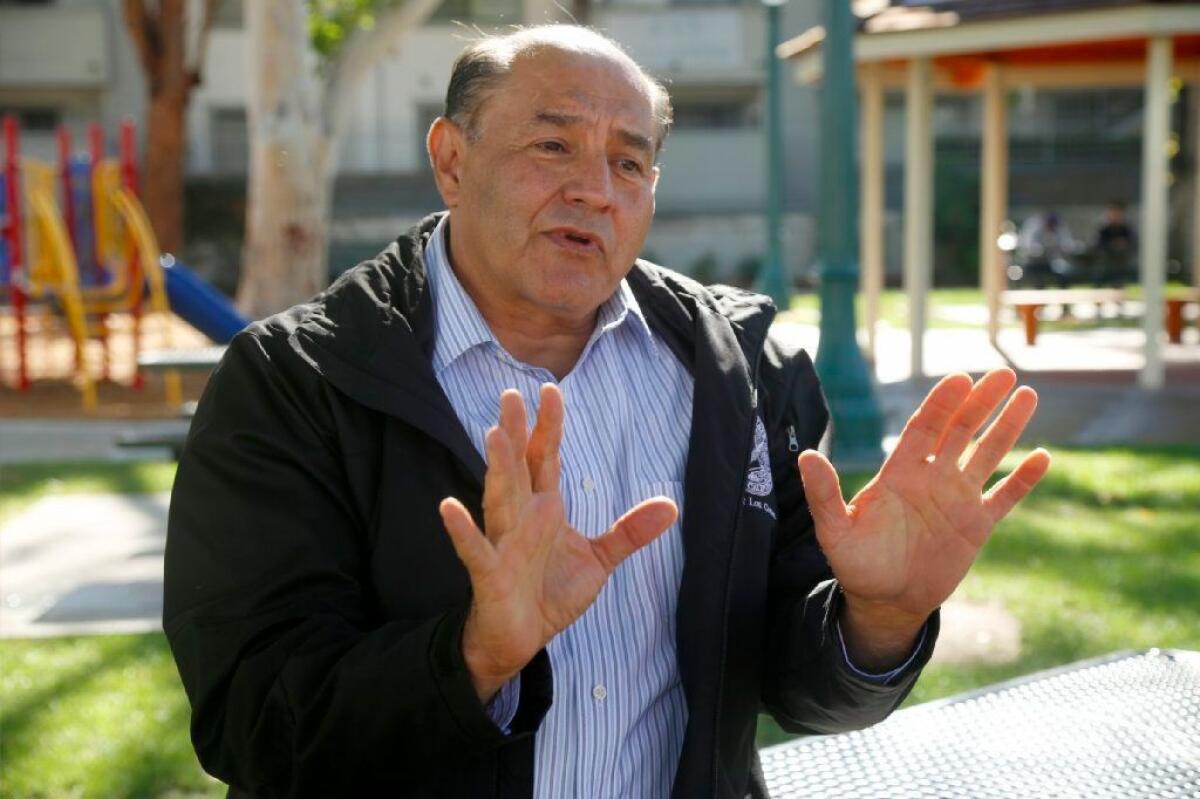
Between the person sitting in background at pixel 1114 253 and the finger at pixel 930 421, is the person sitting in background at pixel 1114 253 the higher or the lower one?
the lower one

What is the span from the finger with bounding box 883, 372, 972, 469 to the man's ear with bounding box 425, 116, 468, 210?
31.5 inches

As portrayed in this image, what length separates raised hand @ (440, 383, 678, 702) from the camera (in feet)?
5.99

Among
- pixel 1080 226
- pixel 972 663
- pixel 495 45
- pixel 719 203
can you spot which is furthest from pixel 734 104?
pixel 495 45

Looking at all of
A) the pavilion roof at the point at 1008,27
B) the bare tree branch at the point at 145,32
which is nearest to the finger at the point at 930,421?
the pavilion roof at the point at 1008,27

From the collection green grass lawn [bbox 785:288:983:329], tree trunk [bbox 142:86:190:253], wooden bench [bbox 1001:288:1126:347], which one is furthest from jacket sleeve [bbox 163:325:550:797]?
tree trunk [bbox 142:86:190:253]

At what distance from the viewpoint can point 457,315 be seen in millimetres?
2334

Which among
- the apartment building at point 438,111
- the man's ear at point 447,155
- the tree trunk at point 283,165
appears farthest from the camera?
the apartment building at point 438,111

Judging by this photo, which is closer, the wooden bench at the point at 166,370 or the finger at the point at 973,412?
the finger at the point at 973,412

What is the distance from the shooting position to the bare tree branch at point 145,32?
22969 mm

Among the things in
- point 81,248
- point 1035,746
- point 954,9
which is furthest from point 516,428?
point 81,248

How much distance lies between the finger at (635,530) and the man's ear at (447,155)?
75cm

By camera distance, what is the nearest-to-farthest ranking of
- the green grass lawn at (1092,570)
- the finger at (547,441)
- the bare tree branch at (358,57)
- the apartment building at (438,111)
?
the finger at (547,441), the green grass lawn at (1092,570), the bare tree branch at (358,57), the apartment building at (438,111)

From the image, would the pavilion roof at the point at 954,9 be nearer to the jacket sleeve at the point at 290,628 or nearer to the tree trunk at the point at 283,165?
the tree trunk at the point at 283,165

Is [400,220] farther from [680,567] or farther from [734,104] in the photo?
[680,567]
